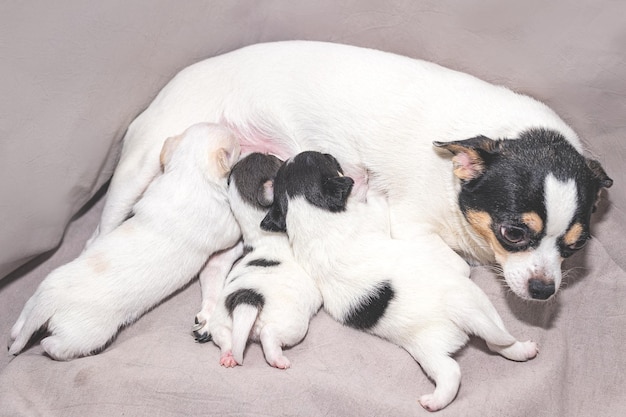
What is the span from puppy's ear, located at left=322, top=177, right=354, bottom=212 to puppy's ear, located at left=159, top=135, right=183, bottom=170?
2.41 ft

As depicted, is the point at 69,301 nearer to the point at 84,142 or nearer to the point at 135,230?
the point at 135,230

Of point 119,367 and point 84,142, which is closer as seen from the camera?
point 119,367

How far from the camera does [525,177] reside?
8.72 feet

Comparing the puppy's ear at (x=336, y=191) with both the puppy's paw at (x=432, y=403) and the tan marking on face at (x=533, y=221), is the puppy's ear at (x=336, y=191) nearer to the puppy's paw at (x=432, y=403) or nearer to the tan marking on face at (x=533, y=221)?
the tan marking on face at (x=533, y=221)

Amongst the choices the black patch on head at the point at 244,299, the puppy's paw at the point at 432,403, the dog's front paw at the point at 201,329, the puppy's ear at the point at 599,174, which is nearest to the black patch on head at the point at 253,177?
the black patch on head at the point at 244,299

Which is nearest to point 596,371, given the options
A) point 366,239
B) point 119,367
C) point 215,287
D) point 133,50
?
point 366,239

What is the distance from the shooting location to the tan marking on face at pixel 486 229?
110 inches

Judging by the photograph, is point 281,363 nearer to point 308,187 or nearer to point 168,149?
point 308,187

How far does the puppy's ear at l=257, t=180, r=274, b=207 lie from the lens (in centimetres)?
300

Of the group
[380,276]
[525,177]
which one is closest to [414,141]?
[525,177]

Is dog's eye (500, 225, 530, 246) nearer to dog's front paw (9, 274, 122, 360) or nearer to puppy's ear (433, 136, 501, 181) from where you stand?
puppy's ear (433, 136, 501, 181)

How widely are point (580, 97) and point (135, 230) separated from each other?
1.98 meters

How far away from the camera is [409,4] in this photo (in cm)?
312

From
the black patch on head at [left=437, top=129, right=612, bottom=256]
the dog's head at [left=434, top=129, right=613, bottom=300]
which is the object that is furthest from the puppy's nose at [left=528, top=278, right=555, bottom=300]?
the black patch on head at [left=437, top=129, right=612, bottom=256]
